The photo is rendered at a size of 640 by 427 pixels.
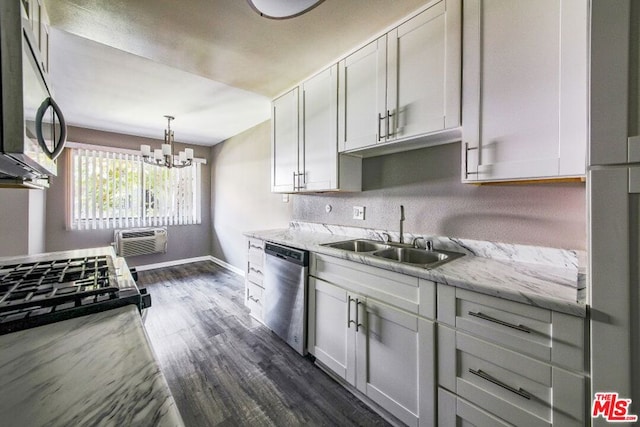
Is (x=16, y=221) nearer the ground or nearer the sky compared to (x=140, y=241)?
nearer the sky

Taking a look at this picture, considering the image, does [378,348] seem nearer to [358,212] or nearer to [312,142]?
[358,212]

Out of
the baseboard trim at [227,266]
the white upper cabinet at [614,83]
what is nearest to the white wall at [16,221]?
the baseboard trim at [227,266]

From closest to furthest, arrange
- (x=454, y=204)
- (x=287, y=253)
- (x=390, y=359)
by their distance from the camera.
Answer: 1. (x=390, y=359)
2. (x=454, y=204)
3. (x=287, y=253)

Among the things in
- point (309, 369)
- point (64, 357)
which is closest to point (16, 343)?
point (64, 357)

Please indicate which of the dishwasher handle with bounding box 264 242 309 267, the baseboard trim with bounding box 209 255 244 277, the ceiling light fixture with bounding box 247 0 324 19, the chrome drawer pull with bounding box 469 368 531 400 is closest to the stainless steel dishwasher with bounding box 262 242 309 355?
the dishwasher handle with bounding box 264 242 309 267

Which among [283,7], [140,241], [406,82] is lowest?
[140,241]

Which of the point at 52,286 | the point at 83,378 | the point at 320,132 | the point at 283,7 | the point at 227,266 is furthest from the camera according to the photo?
the point at 227,266

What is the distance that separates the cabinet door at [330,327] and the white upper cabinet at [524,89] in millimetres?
1125

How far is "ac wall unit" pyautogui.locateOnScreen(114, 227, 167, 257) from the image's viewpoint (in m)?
4.20

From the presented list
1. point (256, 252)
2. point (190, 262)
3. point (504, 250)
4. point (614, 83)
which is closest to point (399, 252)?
point (504, 250)

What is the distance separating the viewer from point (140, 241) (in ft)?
14.4

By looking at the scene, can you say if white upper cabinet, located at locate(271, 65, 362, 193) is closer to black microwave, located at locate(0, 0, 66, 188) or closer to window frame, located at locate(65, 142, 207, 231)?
black microwave, located at locate(0, 0, 66, 188)

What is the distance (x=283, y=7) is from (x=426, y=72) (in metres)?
0.88

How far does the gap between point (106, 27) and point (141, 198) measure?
A: 347cm
